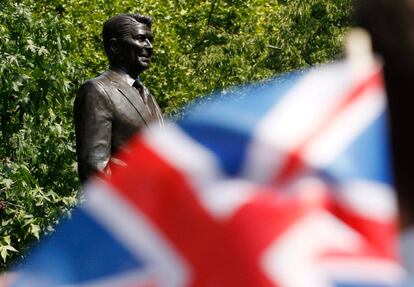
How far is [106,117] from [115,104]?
0.09m

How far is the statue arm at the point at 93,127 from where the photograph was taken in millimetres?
7934

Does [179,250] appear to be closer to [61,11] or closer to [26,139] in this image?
[26,139]

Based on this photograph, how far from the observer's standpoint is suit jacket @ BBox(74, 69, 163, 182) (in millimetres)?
7961

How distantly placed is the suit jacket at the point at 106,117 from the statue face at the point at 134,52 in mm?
112

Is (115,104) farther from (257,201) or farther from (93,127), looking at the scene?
(257,201)

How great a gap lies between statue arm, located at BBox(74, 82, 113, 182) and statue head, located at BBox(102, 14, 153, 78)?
22 centimetres

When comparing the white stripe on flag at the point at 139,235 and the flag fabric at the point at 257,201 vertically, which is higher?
the flag fabric at the point at 257,201

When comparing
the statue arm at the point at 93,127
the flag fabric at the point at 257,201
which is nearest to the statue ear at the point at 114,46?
the statue arm at the point at 93,127

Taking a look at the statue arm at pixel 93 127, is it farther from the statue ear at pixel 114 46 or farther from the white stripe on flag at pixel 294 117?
the white stripe on flag at pixel 294 117

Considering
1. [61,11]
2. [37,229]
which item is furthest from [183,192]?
[61,11]

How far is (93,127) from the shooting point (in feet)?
26.2

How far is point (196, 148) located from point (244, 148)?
10 centimetres

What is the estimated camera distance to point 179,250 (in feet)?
5.86

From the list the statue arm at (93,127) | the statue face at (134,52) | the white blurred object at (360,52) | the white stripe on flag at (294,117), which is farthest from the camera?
the statue face at (134,52)
